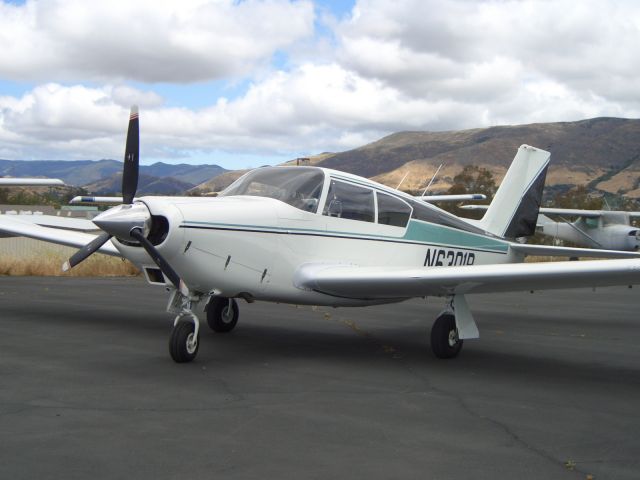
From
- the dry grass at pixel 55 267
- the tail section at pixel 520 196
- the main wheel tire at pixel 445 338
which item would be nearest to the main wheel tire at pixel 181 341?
the main wheel tire at pixel 445 338

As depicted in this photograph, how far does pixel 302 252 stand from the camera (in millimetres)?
9164

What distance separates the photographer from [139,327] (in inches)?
438

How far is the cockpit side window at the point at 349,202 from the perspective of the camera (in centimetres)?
963

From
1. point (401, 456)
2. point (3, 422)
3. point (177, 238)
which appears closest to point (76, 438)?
point (3, 422)

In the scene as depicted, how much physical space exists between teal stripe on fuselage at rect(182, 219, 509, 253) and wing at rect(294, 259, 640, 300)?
498 millimetres

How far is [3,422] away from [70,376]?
5.92ft

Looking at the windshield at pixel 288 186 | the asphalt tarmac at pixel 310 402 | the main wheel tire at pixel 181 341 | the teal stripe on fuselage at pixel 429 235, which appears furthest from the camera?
the windshield at pixel 288 186

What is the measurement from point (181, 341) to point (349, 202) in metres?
3.03

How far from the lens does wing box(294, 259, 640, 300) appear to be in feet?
26.4

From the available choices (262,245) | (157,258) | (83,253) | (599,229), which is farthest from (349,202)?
(599,229)

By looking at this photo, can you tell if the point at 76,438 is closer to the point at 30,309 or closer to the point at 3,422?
the point at 3,422

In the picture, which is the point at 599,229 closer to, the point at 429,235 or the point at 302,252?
the point at 429,235

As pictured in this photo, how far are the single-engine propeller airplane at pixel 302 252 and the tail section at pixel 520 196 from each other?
76.4 inches

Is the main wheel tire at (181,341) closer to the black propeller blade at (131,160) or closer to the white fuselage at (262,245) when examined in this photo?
the white fuselage at (262,245)
